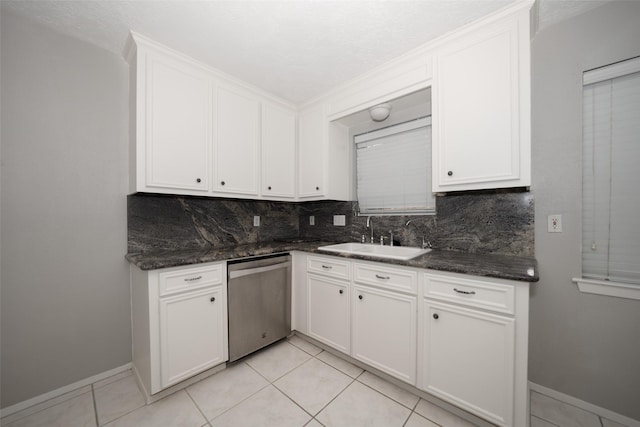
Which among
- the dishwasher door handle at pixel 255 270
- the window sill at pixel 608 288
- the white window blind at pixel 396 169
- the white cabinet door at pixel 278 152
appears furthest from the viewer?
the white cabinet door at pixel 278 152

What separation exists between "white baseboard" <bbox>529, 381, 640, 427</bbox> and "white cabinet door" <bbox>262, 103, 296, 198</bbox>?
2.49 m

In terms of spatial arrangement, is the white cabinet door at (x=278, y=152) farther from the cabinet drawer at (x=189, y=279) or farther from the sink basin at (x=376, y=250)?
the cabinet drawer at (x=189, y=279)

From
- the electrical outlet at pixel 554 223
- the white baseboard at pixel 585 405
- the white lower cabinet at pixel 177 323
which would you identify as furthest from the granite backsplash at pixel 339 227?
the white baseboard at pixel 585 405

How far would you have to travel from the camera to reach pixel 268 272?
6.70 feet

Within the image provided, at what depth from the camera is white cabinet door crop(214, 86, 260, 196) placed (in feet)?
6.74

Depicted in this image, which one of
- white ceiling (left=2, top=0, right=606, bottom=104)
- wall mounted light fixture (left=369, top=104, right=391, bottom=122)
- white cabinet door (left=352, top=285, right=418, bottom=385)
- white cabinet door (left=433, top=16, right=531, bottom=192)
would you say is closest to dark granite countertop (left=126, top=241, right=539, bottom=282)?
white cabinet door (left=352, top=285, right=418, bottom=385)

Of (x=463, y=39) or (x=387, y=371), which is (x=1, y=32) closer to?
(x=463, y=39)

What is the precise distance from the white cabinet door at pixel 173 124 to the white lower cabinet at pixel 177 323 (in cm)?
69

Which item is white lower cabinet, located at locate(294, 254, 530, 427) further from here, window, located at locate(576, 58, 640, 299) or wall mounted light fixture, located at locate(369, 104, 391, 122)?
wall mounted light fixture, located at locate(369, 104, 391, 122)

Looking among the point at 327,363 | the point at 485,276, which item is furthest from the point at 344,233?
the point at 485,276

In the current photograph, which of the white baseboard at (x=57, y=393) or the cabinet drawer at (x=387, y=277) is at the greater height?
the cabinet drawer at (x=387, y=277)

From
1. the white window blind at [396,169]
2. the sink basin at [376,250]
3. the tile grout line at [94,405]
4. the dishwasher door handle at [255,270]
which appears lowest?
the tile grout line at [94,405]

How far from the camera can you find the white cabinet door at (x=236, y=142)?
2.05m

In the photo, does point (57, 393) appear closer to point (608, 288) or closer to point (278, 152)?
point (278, 152)
